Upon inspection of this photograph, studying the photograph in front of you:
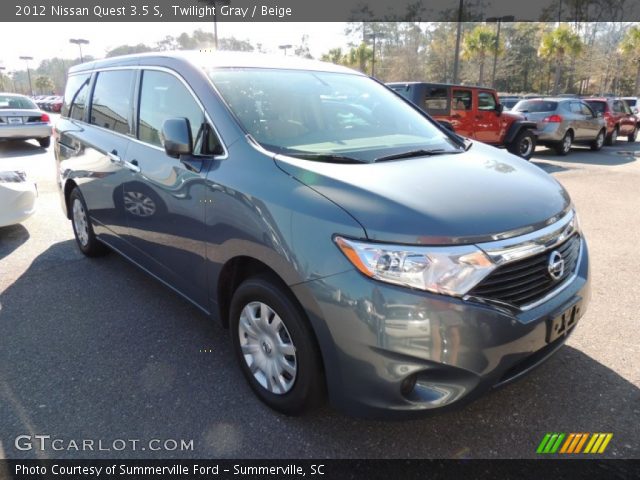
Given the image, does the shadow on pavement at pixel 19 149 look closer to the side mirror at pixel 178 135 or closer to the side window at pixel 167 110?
the side window at pixel 167 110

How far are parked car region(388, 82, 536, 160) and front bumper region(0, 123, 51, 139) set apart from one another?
394 inches

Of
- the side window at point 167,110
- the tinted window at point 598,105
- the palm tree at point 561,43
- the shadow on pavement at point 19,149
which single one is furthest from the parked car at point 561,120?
the palm tree at point 561,43

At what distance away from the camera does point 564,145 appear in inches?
550

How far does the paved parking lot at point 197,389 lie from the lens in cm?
228

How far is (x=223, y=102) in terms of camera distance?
262cm

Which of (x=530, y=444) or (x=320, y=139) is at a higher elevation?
(x=320, y=139)

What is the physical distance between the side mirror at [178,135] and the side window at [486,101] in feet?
32.8

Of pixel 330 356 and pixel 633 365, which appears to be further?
pixel 633 365

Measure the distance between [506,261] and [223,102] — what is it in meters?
1.70

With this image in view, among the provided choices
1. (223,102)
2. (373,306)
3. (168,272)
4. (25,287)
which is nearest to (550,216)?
(373,306)

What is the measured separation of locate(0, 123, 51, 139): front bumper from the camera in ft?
42.5

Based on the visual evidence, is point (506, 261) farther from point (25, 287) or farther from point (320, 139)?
point (25, 287)

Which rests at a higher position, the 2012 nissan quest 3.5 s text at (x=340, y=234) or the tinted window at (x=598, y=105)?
the tinted window at (x=598, y=105)
